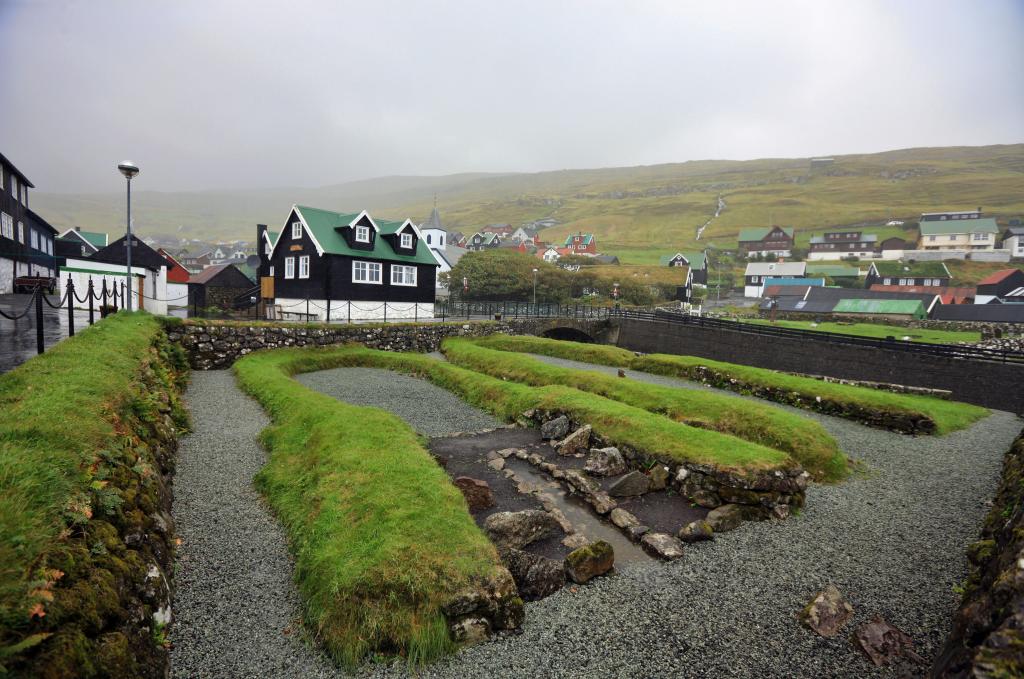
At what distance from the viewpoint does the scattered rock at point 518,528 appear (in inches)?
385

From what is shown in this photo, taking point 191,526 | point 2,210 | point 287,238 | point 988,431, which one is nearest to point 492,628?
point 191,526

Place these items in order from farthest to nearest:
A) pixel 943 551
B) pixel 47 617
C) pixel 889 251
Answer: pixel 889 251 → pixel 943 551 → pixel 47 617

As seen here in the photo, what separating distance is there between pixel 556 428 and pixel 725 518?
6703 millimetres

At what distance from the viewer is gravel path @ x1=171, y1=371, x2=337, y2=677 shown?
6.67m

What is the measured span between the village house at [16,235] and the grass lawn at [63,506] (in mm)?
36231

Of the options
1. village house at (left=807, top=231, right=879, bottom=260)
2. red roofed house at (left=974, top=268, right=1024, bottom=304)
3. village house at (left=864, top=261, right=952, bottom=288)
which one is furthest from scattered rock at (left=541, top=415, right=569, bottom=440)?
village house at (left=807, top=231, right=879, bottom=260)

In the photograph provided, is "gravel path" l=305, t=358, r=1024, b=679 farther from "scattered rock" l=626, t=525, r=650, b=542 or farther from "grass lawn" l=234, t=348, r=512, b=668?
"scattered rock" l=626, t=525, r=650, b=542

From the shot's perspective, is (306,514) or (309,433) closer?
(306,514)

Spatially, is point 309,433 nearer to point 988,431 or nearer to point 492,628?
point 492,628

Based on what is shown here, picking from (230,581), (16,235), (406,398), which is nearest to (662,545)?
(230,581)

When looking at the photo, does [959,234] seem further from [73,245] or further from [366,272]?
[73,245]

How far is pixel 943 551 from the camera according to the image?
1055 centimetres

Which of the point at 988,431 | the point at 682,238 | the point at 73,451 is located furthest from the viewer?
the point at 682,238

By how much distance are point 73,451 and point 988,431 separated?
3120cm
